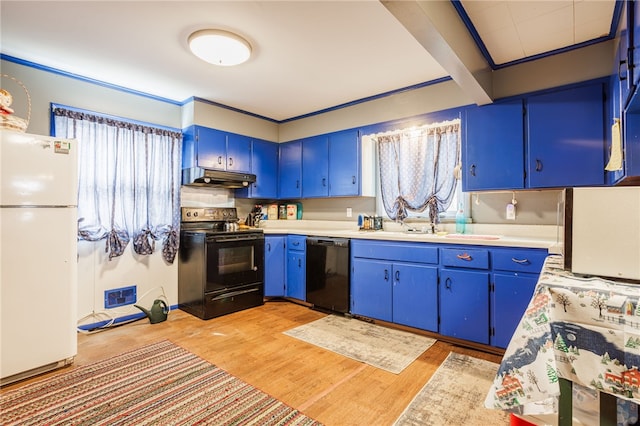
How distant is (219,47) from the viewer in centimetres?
239

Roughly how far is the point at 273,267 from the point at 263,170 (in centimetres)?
137

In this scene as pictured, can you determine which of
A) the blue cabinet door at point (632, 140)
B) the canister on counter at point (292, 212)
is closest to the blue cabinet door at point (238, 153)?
the canister on counter at point (292, 212)

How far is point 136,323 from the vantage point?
A: 326 cm

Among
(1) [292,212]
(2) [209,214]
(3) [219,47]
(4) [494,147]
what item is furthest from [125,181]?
(4) [494,147]

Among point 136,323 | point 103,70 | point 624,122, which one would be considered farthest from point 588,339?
point 103,70

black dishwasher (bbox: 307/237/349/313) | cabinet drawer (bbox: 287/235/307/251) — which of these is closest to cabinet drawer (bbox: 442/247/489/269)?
black dishwasher (bbox: 307/237/349/313)

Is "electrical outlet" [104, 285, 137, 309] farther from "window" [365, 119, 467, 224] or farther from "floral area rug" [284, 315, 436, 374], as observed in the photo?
"window" [365, 119, 467, 224]

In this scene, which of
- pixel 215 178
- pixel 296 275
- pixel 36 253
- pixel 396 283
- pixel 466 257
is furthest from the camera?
pixel 296 275

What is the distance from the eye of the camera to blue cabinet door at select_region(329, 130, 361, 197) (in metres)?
3.78

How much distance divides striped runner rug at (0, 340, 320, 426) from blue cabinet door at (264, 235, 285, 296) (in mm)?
1641

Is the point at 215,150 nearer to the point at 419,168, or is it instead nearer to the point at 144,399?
the point at 419,168

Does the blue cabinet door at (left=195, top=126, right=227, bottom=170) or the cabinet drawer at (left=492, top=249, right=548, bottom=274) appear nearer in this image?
the cabinet drawer at (left=492, top=249, right=548, bottom=274)

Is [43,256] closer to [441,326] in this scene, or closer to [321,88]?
[321,88]

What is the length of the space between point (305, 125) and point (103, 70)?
2316 millimetres
